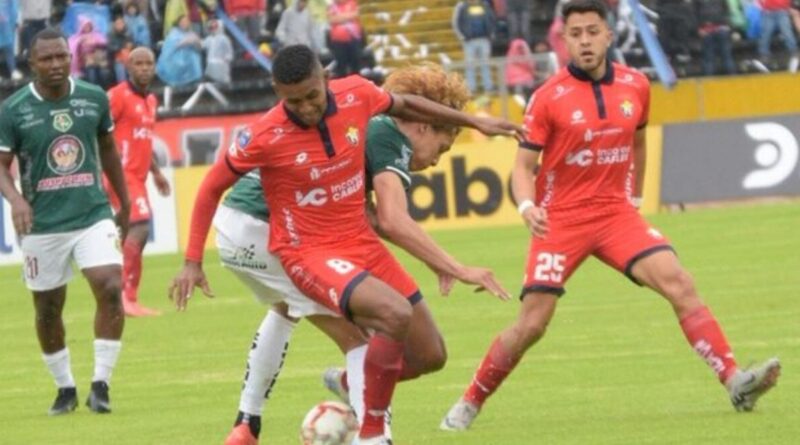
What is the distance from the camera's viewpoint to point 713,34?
36.5m

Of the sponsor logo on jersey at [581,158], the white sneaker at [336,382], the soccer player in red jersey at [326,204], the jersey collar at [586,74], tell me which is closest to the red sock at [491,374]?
the white sneaker at [336,382]

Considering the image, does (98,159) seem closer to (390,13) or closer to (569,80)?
(569,80)

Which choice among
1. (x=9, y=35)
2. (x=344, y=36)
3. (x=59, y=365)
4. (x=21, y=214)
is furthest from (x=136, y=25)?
(x=21, y=214)

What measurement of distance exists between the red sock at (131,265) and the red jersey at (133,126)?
632 mm

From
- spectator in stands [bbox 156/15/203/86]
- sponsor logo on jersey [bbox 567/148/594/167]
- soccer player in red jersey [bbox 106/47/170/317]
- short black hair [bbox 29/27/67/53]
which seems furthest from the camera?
spectator in stands [bbox 156/15/203/86]

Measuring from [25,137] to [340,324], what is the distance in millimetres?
3222

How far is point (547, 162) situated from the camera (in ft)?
39.9

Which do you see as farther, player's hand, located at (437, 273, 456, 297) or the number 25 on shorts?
the number 25 on shorts

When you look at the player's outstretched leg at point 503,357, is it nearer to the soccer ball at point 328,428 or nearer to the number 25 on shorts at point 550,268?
the number 25 on shorts at point 550,268

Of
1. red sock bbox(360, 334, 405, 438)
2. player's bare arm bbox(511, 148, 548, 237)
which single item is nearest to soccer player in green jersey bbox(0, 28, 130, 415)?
player's bare arm bbox(511, 148, 548, 237)

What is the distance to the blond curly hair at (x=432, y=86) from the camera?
36.7 ft

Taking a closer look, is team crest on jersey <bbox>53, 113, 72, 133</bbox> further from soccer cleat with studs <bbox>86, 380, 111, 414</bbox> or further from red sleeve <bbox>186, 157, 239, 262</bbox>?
red sleeve <bbox>186, 157, 239, 262</bbox>

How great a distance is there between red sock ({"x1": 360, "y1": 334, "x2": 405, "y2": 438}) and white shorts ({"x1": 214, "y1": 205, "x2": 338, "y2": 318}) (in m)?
0.58

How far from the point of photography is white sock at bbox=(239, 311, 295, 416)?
11227 millimetres
